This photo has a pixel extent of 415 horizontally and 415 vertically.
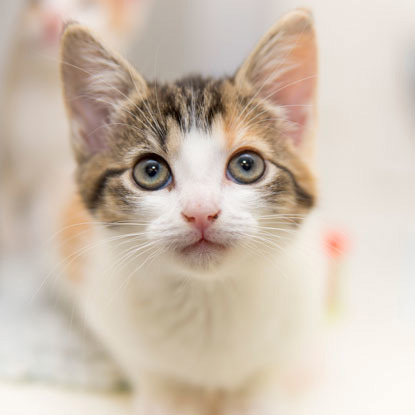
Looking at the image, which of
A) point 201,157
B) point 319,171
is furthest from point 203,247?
point 319,171

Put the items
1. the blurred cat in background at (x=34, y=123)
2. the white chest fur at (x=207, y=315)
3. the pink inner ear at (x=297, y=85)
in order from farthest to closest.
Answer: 1. the blurred cat in background at (x=34, y=123)
2. the white chest fur at (x=207, y=315)
3. the pink inner ear at (x=297, y=85)

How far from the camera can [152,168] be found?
2.79 feet

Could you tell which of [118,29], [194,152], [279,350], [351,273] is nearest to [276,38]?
[194,152]

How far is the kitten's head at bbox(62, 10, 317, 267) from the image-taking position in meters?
0.80

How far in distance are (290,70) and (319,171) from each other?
31 cm

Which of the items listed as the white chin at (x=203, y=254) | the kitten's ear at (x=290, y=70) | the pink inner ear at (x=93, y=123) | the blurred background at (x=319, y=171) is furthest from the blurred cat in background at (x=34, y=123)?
the white chin at (x=203, y=254)

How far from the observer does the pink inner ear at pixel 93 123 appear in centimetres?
95

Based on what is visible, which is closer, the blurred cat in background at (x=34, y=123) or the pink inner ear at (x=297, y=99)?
the pink inner ear at (x=297, y=99)

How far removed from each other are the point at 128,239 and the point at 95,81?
0.30 m

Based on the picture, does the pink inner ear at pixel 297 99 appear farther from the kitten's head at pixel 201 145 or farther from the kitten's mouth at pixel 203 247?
the kitten's mouth at pixel 203 247

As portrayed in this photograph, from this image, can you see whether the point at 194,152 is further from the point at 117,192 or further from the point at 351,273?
the point at 351,273

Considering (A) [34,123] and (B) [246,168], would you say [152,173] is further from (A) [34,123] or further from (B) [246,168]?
(A) [34,123]

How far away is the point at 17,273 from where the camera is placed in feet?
5.35

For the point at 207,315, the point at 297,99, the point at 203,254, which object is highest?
the point at 297,99
